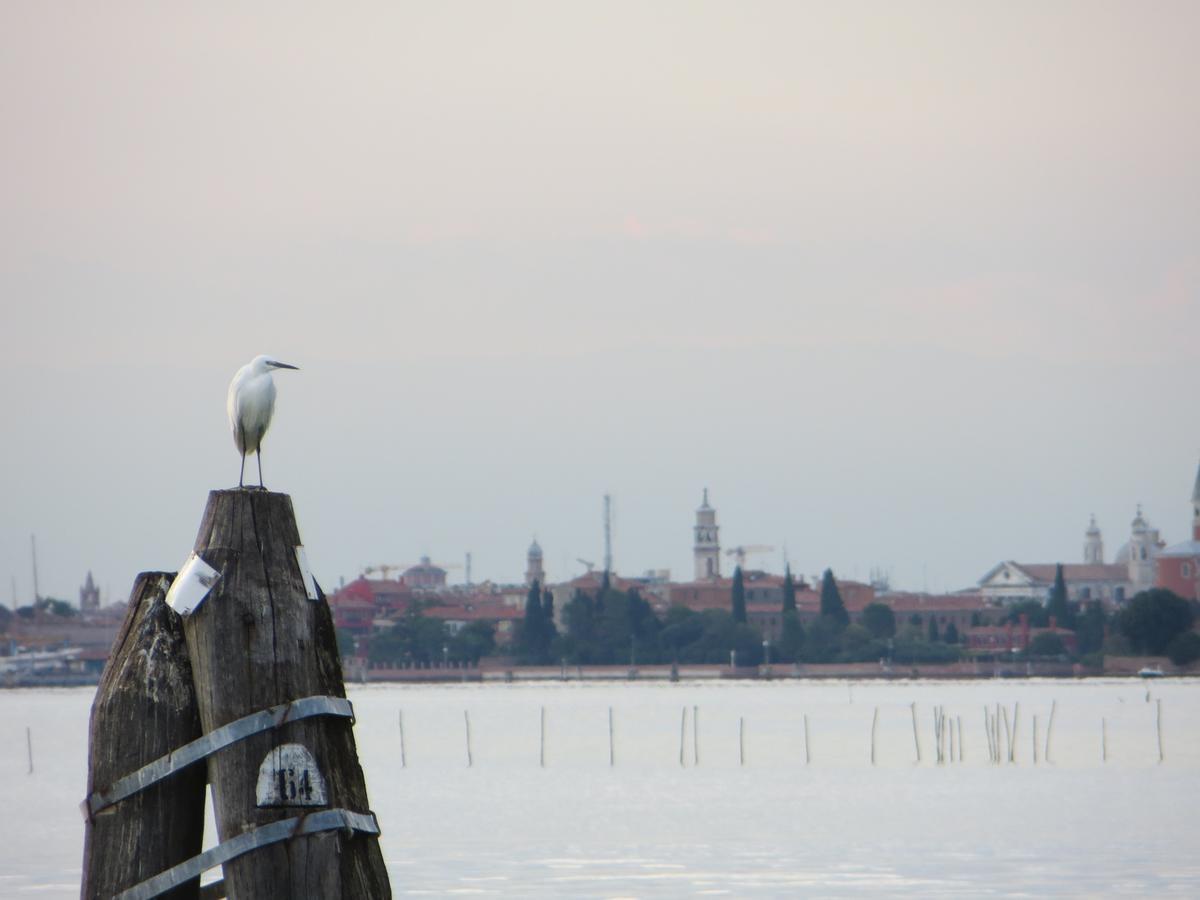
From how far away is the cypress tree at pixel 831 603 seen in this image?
131 meters

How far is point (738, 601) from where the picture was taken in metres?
134

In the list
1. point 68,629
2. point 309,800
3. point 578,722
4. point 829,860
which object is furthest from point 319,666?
point 68,629

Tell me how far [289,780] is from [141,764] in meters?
0.33

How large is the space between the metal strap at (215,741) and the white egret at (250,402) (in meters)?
0.94

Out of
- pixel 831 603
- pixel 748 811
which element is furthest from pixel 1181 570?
pixel 748 811

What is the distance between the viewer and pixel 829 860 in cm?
2367

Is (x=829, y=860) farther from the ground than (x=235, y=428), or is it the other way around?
(x=235, y=428)

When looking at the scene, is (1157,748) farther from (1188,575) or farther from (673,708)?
(1188,575)

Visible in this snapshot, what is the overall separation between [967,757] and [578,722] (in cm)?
3257

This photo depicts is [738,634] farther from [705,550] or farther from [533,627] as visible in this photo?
[705,550]

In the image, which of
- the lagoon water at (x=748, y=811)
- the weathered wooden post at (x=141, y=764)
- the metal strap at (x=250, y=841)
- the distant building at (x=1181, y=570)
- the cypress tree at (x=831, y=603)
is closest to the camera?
the metal strap at (x=250, y=841)

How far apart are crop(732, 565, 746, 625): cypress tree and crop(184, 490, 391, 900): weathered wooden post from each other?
420 ft

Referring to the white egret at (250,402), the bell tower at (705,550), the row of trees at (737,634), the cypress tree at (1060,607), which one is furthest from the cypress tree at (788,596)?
the white egret at (250,402)

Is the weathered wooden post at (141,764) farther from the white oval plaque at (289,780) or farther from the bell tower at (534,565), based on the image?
the bell tower at (534,565)
